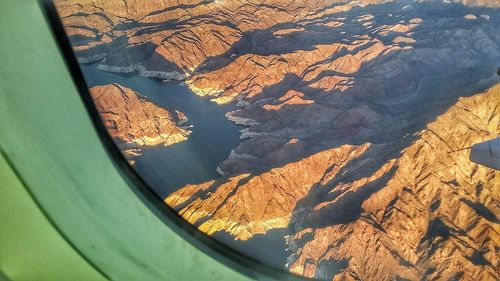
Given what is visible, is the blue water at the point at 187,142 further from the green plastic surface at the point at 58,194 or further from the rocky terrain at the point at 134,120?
the green plastic surface at the point at 58,194

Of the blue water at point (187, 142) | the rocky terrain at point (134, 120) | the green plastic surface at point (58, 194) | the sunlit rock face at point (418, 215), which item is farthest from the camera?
the sunlit rock face at point (418, 215)

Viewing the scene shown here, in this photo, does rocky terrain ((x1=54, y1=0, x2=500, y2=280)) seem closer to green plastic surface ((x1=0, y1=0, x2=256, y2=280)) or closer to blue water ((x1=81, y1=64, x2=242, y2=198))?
blue water ((x1=81, y1=64, x2=242, y2=198))

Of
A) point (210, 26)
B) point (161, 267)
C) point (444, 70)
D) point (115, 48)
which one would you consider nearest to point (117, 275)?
point (161, 267)

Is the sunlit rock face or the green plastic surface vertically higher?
the green plastic surface

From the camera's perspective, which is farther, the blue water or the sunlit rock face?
the sunlit rock face

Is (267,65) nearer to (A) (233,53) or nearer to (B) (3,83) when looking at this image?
(A) (233,53)

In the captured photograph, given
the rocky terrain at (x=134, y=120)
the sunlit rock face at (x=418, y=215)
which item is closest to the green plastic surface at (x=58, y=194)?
the rocky terrain at (x=134, y=120)

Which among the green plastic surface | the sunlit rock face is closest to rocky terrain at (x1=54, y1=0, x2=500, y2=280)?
the sunlit rock face
